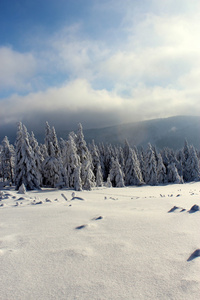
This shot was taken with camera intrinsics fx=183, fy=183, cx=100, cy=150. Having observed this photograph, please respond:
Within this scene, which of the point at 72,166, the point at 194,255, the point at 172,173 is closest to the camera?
the point at 194,255

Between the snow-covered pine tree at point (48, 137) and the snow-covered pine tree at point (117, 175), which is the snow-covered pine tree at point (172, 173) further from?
the snow-covered pine tree at point (48, 137)

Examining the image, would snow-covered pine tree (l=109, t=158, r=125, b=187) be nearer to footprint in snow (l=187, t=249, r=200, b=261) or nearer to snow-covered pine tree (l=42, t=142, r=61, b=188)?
snow-covered pine tree (l=42, t=142, r=61, b=188)

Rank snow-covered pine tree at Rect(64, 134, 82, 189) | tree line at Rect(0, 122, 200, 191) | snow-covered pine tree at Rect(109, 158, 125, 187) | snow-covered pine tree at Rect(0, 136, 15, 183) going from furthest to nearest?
A: snow-covered pine tree at Rect(0, 136, 15, 183), snow-covered pine tree at Rect(109, 158, 125, 187), snow-covered pine tree at Rect(64, 134, 82, 189), tree line at Rect(0, 122, 200, 191)

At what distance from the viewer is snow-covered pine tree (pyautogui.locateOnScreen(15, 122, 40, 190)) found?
26797mm

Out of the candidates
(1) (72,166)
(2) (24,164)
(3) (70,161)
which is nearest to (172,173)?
(1) (72,166)

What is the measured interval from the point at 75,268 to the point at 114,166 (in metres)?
39.9

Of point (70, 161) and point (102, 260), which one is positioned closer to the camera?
point (102, 260)

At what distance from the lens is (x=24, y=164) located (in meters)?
27.2

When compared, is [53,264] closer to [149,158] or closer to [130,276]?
[130,276]

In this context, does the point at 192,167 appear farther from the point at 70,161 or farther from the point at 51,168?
the point at 51,168

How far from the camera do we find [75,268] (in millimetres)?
2490

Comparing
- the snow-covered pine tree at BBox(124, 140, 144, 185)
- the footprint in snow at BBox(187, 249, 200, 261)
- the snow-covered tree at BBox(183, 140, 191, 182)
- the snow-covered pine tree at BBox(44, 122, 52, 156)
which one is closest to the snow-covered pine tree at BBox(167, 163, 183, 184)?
the snow-covered tree at BBox(183, 140, 191, 182)

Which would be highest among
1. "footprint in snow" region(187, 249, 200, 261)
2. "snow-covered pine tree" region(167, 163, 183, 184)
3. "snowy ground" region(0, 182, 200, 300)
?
"snowy ground" region(0, 182, 200, 300)

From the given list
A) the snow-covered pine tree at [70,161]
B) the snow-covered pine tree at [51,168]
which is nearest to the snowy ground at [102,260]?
the snow-covered pine tree at [70,161]
